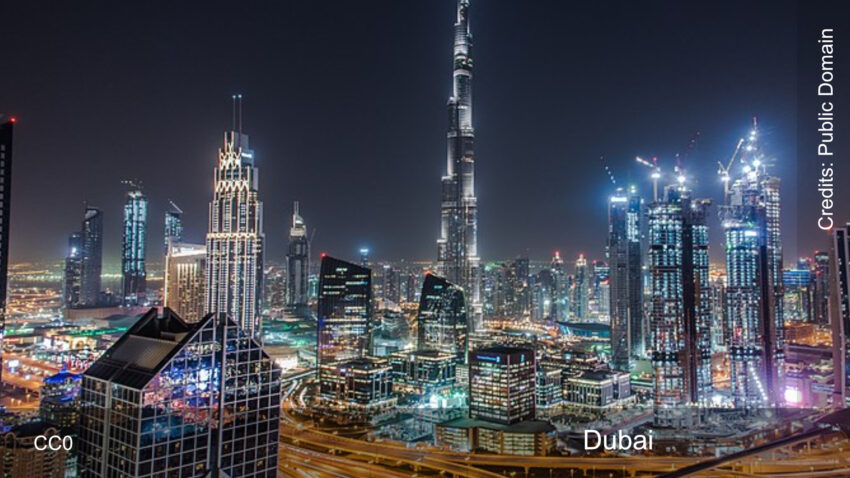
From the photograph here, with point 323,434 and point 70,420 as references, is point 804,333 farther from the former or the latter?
point 70,420

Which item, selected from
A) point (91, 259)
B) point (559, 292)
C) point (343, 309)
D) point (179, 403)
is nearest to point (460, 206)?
point (559, 292)

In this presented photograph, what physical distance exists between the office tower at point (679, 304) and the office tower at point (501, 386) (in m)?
3.57

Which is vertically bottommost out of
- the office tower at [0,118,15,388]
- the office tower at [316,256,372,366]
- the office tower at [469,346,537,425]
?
the office tower at [469,346,537,425]

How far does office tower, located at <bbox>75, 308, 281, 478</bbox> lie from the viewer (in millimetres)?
4586

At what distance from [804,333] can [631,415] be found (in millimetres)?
8867

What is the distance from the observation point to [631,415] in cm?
1619

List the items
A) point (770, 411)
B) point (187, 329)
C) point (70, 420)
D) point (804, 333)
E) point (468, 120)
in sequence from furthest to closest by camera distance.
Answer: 1. point (468, 120)
2. point (804, 333)
3. point (770, 411)
4. point (70, 420)
5. point (187, 329)

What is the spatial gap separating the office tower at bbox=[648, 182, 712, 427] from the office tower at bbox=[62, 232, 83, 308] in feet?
67.3

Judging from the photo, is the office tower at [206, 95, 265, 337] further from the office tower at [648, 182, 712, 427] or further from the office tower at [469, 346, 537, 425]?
the office tower at [648, 182, 712, 427]

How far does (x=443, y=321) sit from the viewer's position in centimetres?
2177

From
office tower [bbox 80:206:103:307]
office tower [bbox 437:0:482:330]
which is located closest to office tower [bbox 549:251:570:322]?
office tower [bbox 437:0:482:330]

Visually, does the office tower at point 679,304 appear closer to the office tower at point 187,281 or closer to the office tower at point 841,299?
the office tower at point 841,299

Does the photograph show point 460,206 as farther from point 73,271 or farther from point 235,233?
point 73,271

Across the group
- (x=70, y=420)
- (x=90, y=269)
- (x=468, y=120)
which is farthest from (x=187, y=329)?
(x=468, y=120)
